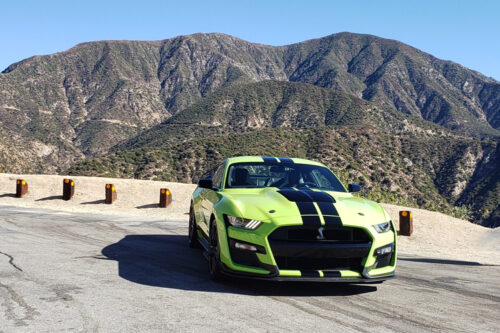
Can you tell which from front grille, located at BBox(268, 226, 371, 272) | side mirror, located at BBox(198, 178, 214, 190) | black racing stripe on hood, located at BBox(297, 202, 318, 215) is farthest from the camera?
side mirror, located at BBox(198, 178, 214, 190)

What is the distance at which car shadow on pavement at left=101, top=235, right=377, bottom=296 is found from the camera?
5770 mm

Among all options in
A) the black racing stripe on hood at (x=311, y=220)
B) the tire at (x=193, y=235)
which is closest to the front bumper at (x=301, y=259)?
the black racing stripe on hood at (x=311, y=220)

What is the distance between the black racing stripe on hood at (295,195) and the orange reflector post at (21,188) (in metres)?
17.8

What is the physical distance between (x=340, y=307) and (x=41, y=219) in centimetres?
1108

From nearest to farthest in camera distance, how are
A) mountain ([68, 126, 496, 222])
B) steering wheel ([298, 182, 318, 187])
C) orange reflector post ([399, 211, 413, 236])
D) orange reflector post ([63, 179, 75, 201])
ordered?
steering wheel ([298, 182, 318, 187])
orange reflector post ([399, 211, 413, 236])
orange reflector post ([63, 179, 75, 201])
mountain ([68, 126, 496, 222])

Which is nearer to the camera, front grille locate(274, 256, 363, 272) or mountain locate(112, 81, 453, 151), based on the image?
front grille locate(274, 256, 363, 272)

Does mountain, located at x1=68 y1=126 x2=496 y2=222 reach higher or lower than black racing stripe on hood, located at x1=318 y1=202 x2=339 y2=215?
lower

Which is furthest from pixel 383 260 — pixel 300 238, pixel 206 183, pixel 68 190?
pixel 68 190

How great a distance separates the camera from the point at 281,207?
5.76m

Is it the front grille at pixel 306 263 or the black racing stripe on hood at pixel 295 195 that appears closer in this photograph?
the front grille at pixel 306 263

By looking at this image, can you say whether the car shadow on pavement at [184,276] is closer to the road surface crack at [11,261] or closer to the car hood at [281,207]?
the car hood at [281,207]

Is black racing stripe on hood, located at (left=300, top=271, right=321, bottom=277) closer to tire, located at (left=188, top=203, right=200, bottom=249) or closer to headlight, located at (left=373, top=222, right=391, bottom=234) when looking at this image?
headlight, located at (left=373, top=222, right=391, bottom=234)

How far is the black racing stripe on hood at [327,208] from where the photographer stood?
5.65 meters

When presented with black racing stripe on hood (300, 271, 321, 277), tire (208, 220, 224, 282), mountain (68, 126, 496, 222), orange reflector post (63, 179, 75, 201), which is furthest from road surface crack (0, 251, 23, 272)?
mountain (68, 126, 496, 222)
